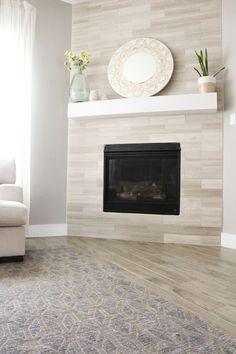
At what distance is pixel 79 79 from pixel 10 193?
60.0 inches

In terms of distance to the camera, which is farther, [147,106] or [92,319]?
[147,106]

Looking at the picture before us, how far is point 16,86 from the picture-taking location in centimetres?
319

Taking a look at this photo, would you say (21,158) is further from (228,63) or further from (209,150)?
(228,63)

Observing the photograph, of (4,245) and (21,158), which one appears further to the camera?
(21,158)

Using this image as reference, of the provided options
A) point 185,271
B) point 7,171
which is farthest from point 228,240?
point 7,171

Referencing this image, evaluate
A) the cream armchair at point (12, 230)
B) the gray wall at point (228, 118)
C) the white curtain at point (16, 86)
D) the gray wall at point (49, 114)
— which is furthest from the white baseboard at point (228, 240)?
the white curtain at point (16, 86)

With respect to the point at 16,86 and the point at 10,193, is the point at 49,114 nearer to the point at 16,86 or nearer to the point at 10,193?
the point at 16,86

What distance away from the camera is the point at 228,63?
9.78 feet

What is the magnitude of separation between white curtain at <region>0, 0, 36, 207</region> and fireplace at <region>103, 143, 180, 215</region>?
88cm

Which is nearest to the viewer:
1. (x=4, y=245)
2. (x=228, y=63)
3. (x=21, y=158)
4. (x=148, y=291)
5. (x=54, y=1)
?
(x=148, y=291)

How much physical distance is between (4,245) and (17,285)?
1.76 feet

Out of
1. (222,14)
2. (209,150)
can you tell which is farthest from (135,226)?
(222,14)

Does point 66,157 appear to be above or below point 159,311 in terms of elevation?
above

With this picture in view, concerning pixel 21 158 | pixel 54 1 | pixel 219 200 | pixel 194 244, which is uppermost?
pixel 54 1
